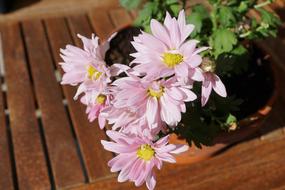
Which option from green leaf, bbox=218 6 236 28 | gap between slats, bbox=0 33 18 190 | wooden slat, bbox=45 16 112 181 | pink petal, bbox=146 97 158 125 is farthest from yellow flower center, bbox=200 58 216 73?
gap between slats, bbox=0 33 18 190

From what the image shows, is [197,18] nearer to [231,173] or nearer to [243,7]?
[243,7]

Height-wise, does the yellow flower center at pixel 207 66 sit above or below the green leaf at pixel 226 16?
below

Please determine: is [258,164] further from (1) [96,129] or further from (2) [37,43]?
(2) [37,43]

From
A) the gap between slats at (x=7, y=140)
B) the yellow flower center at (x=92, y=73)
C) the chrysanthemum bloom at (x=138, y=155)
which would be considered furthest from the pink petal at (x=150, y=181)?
the gap between slats at (x=7, y=140)

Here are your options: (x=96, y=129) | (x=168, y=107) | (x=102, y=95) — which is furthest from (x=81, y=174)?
(x=168, y=107)

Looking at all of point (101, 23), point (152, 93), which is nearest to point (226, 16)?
point (152, 93)

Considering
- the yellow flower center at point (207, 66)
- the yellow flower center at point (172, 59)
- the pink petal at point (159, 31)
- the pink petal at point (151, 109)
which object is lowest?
the pink petal at point (151, 109)

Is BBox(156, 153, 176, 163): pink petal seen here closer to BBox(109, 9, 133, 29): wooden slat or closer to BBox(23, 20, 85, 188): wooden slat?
BBox(23, 20, 85, 188): wooden slat

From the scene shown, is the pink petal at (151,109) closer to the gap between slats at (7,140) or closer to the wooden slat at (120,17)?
the gap between slats at (7,140)

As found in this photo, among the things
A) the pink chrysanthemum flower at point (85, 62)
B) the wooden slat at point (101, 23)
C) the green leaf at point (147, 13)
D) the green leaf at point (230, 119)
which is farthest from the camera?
the wooden slat at point (101, 23)
